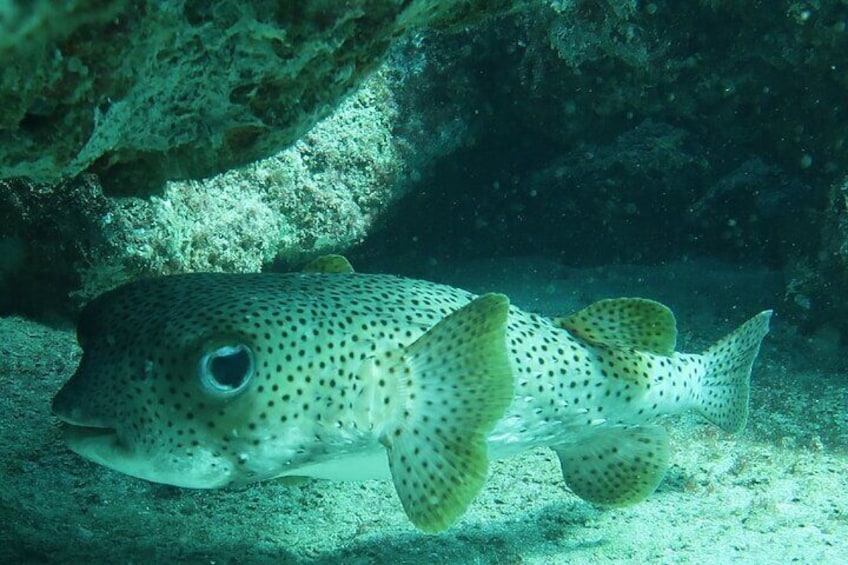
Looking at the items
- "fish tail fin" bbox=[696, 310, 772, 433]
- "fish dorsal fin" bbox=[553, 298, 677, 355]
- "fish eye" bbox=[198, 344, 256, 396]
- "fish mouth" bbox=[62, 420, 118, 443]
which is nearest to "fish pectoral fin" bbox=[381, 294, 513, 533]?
"fish eye" bbox=[198, 344, 256, 396]

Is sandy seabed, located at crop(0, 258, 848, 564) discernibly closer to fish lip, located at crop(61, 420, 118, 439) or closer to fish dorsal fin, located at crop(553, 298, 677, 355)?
fish lip, located at crop(61, 420, 118, 439)

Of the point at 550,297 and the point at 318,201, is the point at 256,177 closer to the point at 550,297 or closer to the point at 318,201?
the point at 318,201

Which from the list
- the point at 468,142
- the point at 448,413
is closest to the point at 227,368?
the point at 448,413

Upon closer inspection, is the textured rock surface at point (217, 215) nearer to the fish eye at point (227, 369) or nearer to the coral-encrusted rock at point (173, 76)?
the coral-encrusted rock at point (173, 76)

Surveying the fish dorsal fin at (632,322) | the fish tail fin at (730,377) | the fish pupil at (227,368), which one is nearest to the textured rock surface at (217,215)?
the fish pupil at (227,368)

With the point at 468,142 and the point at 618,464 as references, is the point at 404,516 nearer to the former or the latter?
the point at 618,464

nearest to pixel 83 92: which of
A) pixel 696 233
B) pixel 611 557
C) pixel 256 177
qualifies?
pixel 611 557

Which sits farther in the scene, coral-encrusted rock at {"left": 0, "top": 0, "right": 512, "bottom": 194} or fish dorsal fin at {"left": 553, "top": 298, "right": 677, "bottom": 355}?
fish dorsal fin at {"left": 553, "top": 298, "right": 677, "bottom": 355}
